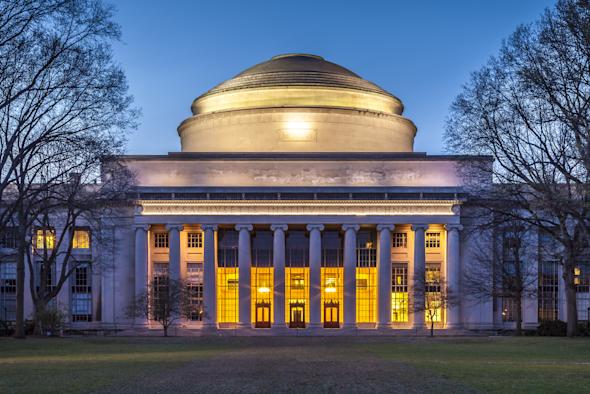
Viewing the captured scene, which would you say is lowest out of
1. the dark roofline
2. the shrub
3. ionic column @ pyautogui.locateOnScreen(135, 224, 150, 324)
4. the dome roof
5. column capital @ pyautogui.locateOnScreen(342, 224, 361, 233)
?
the shrub

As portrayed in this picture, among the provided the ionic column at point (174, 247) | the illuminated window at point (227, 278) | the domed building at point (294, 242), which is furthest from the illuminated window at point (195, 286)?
the ionic column at point (174, 247)

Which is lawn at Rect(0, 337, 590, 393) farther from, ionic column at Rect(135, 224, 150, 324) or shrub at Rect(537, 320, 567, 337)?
ionic column at Rect(135, 224, 150, 324)

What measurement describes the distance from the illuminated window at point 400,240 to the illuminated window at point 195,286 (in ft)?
58.5

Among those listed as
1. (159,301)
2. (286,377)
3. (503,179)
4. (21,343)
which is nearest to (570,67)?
(503,179)

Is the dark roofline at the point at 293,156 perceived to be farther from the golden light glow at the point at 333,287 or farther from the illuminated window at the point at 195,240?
the golden light glow at the point at 333,287

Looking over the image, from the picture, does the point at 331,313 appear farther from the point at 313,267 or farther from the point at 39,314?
the point at 39,314

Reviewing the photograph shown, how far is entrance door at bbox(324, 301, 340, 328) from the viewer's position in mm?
81750

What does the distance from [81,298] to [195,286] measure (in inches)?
413

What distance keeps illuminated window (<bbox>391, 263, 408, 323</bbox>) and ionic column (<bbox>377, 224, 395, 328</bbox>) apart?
7.28ft

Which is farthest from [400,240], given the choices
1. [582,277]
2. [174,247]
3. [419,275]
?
[174,247]

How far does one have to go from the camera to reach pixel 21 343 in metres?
48.9

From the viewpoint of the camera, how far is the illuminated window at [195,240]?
3273 inches

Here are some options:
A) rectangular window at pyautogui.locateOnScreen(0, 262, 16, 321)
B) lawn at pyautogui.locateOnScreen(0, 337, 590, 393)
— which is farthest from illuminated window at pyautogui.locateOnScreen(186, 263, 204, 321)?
lawn at pyautogui.locateOnScreen(0, 337, 590, 393)

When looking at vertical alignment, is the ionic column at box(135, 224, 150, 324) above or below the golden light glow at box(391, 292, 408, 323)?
above
